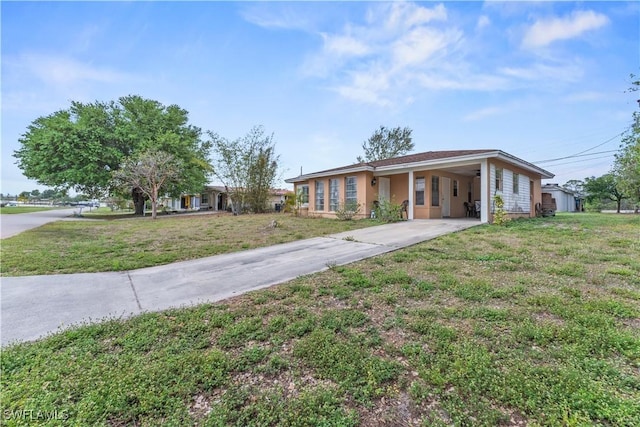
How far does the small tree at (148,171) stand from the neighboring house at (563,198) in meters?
30.1

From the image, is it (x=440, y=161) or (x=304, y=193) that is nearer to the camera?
(x=440, y=161)

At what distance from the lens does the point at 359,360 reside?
2.19 m

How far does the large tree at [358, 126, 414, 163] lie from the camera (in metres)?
29.2

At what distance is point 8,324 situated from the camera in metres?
2.90

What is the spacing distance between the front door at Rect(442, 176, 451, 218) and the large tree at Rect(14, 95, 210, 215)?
16178mm

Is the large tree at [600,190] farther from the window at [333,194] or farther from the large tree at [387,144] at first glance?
the window at [333,194]

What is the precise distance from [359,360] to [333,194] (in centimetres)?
1270

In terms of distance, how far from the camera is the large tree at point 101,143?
18.0 meters

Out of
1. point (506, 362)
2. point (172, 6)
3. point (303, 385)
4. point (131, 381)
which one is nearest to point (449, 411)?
point (506, 362)

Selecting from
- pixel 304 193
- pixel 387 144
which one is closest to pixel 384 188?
pixel 304 193

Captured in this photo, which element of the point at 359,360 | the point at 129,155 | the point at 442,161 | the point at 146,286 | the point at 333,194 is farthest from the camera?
the point at 129,155

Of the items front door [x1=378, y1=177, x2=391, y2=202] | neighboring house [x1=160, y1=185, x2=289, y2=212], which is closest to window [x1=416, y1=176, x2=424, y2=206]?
front door [x1=378, y1=177, x2=391, y2=202]

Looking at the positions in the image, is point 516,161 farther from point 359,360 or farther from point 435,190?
point 359,360

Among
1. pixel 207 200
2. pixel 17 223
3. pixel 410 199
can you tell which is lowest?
pixel 17 223
